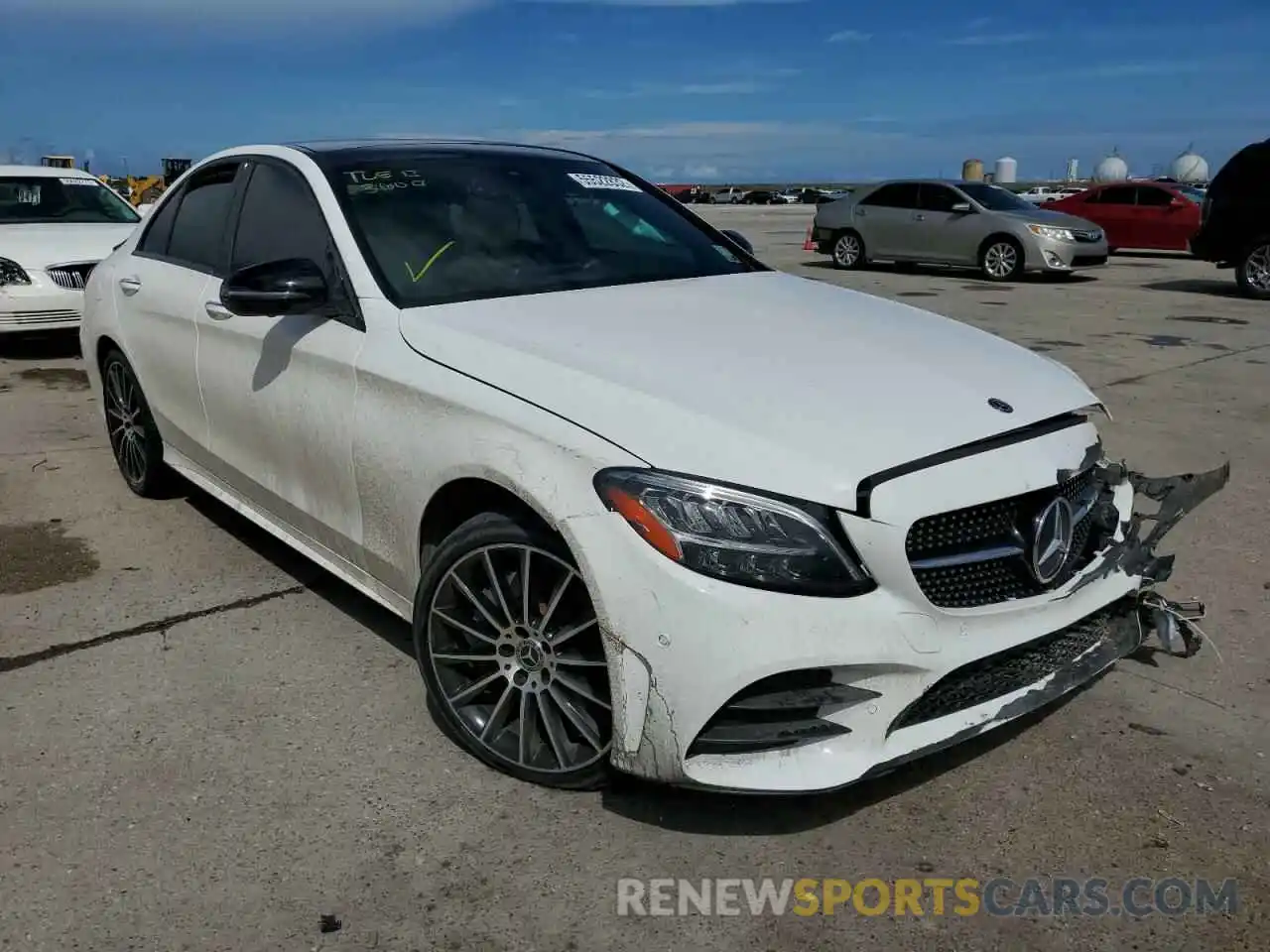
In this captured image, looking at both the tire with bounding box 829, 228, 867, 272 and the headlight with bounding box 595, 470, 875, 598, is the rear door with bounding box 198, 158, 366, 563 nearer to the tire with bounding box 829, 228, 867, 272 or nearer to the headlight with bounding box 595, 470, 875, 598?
the headlight with bounding box 595, 470, 875, 598

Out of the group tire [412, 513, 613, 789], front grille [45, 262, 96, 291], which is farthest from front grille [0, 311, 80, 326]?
tire [412, 513, 613, 789]

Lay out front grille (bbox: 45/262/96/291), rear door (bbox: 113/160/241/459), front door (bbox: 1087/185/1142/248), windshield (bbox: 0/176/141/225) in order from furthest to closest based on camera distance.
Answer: front door (bbox: 1087/185/1142/248) < windshield (bbox: 0/176/141/225) < front grille (bbox: 45/262/96/291) < rear door (bbox: 113/160/241/459)

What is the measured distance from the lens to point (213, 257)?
4.36 m

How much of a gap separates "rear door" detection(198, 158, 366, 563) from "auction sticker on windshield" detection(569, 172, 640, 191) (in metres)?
1.02

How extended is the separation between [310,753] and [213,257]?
7.14 feet

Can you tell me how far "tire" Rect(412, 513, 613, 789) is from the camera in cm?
271

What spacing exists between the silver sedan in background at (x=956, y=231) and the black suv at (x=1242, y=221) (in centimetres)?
228

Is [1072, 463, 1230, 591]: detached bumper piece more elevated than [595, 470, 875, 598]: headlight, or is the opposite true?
[595, 470, 875, 598]: headlight

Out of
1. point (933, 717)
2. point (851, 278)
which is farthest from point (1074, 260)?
point (933, 717)

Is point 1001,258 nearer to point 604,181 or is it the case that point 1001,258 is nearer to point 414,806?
point 604,181

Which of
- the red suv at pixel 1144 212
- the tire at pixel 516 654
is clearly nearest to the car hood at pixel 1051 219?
the red suv at pixel 1144 212

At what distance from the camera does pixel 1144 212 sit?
2052cm

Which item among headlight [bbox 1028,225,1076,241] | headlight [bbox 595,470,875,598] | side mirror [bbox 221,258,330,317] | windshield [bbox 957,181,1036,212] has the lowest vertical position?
headlight [bbox 595,470,875,598]

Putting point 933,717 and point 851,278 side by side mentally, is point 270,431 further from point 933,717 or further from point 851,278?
point 851,278
